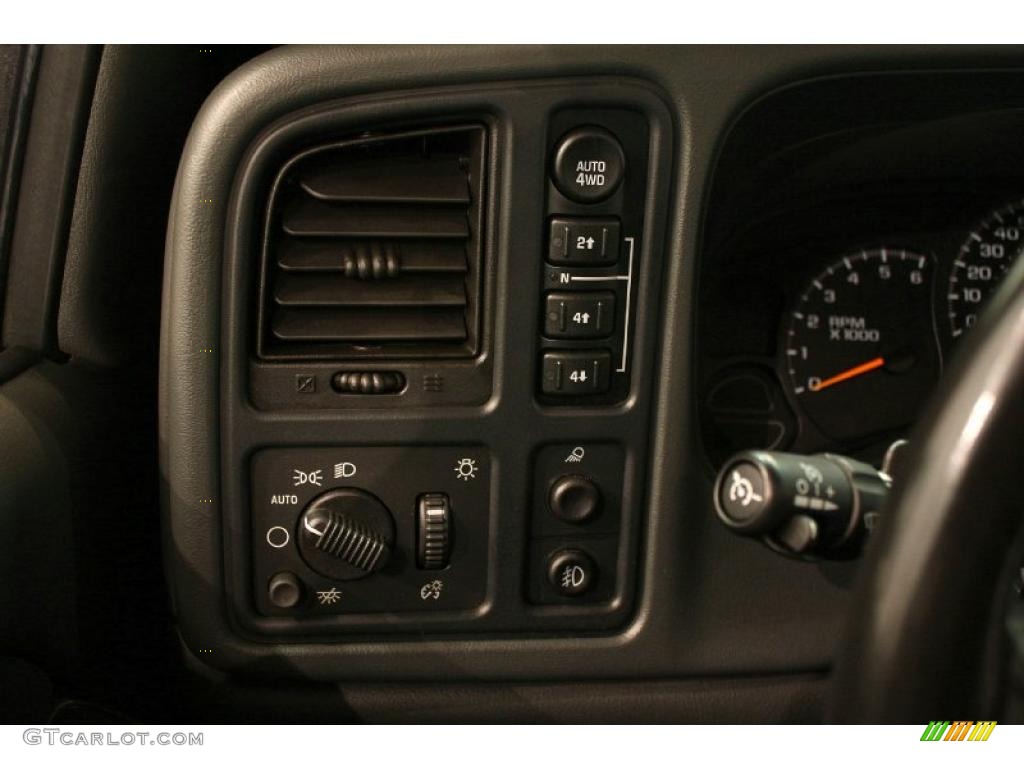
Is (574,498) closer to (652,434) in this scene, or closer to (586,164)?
(652,434)

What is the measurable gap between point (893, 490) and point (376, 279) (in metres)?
0.64

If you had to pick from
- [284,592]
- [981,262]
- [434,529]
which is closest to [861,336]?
[981,262]

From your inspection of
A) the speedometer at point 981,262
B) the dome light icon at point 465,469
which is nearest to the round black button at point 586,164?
the dome light icon at point 465,469

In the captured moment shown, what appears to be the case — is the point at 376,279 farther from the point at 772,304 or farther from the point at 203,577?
the point at 772,304

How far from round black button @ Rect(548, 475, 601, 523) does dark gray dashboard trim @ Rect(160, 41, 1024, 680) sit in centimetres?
7

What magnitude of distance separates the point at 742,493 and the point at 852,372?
562 mm

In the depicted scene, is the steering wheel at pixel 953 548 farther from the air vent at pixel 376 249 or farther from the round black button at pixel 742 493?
the air vent at pixel 376 249

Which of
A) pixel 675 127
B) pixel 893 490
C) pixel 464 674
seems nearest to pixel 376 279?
pixel 675 127

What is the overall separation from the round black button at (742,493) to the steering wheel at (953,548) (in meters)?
0.17

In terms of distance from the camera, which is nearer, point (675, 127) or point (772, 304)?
point (675, 127)

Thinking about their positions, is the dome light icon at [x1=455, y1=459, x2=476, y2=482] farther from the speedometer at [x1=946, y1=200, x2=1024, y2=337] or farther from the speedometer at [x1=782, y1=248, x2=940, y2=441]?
the speedometer at [x1=946, y1=200, x2=1024, y2=337]

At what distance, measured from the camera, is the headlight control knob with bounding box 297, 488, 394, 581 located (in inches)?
43.0

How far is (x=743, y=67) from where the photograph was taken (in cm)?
105

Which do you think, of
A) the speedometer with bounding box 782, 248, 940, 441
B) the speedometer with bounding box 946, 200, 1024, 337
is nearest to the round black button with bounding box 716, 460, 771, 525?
the speedometer with bounding box 782, 248, 940, 441
